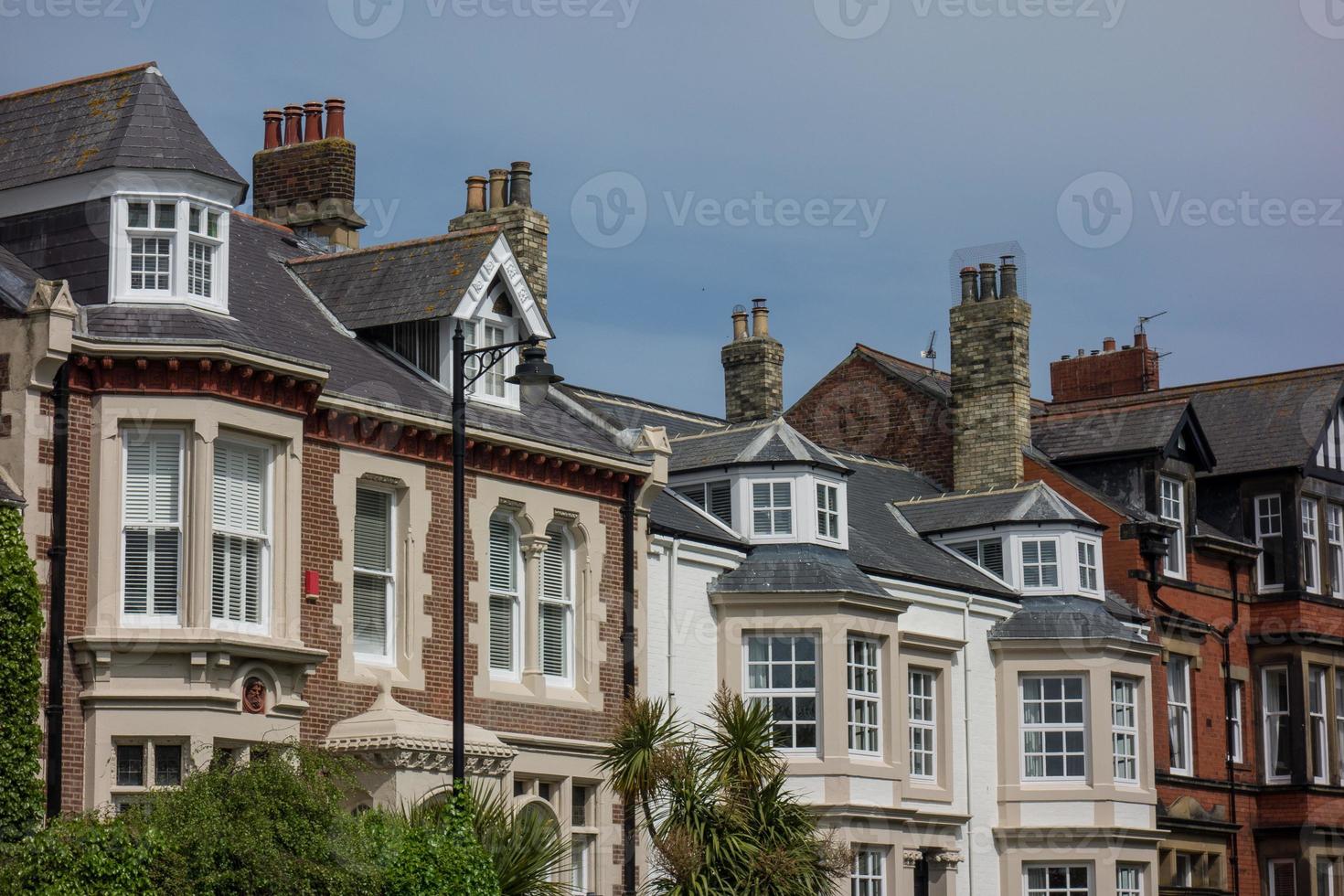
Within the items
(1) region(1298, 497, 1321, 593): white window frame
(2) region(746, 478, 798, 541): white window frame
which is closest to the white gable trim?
(2) region(746, 478, 798, 541): white window frame

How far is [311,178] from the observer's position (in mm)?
37750

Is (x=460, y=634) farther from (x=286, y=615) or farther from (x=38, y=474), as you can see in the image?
(x=38, y=474)

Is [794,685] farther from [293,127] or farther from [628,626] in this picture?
[293,127]

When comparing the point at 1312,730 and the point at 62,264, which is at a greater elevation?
the point at 62,264

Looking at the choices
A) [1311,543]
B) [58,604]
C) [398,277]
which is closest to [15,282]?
[58,604]

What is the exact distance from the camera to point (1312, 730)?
155ft

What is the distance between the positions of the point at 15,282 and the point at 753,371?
22.1 meters

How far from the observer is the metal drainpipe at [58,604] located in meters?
25.5

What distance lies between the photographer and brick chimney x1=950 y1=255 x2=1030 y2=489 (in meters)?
45.8

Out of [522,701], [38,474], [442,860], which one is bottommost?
[442,860]

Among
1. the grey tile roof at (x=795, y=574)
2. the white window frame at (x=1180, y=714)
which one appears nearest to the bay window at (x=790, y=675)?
the grey tile roof at (x=795, y=574)

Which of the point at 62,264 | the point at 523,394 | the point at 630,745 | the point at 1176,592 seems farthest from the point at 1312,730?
the point at 62,264

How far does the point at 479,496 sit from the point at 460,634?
598cm

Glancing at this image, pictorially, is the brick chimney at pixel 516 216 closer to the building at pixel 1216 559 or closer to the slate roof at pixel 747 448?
the slate roof at pixel 747 448
